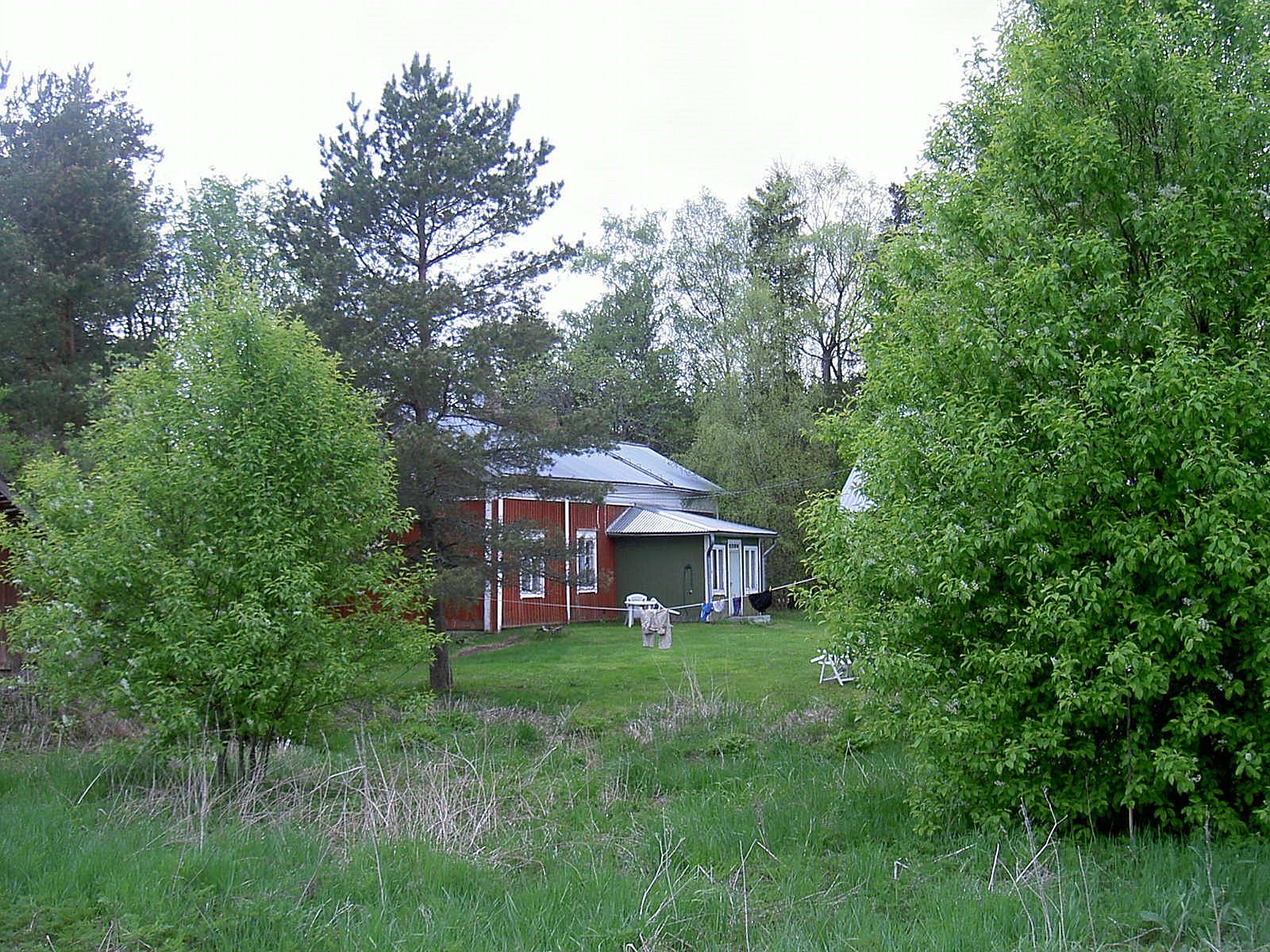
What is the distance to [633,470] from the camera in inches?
1160

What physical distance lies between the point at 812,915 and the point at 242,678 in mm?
4506

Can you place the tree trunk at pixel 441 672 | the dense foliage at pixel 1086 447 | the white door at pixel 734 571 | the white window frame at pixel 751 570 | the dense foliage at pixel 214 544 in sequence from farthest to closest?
the white window frame at pixel 751 570
the white door at pixel 734 571
the tree trunk at pixel 441 672
the dense foliage at pixel 214 544
the dense foliage at pixel 1086 447

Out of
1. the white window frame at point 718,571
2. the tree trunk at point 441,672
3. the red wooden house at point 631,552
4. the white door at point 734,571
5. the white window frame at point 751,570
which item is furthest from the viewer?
the white window frame at point 751,570

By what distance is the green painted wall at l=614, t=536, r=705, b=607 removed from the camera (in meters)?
26.5

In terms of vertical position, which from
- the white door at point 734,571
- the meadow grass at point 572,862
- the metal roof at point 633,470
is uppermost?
the metal roof at point 633,470

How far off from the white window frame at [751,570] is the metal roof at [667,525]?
1.16 meters

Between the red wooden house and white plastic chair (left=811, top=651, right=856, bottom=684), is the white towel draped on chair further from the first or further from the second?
white plastic chair (left=811, top=651, right=856, bottom=684)

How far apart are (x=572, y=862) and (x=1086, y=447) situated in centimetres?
375

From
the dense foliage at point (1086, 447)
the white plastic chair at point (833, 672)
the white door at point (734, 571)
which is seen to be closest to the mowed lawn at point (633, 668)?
the white plastic chair at point (833, 672)

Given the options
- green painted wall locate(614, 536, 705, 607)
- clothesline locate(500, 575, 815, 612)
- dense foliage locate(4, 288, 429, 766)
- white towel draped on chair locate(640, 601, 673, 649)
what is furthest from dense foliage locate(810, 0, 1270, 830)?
green painted wall locate(614, 536, 705, 607)

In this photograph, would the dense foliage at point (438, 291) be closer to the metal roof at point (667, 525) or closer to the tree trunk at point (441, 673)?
the tree trunk at point (441, 673)

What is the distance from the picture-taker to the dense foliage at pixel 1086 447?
5719 millimetres

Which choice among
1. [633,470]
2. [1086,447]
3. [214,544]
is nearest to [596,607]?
[633,470]

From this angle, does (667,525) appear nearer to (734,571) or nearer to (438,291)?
(734,571)
